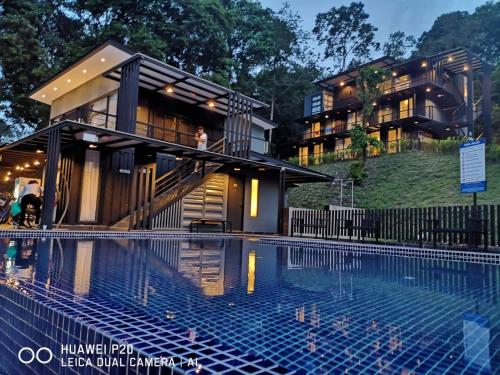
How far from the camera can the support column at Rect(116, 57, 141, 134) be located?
1177 centimetres

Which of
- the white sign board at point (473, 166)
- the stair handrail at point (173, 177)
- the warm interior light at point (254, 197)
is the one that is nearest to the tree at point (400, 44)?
the warm interior light at point (254, 197)

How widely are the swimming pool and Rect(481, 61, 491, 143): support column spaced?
3079 centimetres

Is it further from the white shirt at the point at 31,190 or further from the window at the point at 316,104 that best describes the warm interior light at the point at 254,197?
the window at the point at 316,104

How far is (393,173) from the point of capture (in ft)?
76.1

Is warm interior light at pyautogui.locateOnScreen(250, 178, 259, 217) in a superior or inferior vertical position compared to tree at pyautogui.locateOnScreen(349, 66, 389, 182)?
inferior

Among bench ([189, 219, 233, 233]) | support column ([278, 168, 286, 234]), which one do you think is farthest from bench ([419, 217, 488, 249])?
bench ([189, 219, 233, 233])

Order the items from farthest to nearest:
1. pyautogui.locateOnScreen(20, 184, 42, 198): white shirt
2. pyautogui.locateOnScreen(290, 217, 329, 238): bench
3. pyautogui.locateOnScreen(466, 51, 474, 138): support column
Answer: pyautogui.locateOnScreen(466, 51, 474, 138): support column
pyautogui.locateOnScreen(290, 217, 329, 238): bench
pyautogui.locateOnScreen(20, 184, 42, 198): white shirt

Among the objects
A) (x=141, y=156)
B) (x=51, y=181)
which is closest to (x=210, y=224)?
(x=141, y=156)

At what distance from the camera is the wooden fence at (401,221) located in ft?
27.0

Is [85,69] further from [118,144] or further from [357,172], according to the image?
[357,172]

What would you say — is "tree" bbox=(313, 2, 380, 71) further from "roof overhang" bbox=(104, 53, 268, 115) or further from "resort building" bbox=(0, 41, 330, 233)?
"roof overhang" bbox=(104, 53, 268, 115)

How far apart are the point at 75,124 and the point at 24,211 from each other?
2718 millimetres

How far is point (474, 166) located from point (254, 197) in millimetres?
9361

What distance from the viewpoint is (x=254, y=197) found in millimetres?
16203
